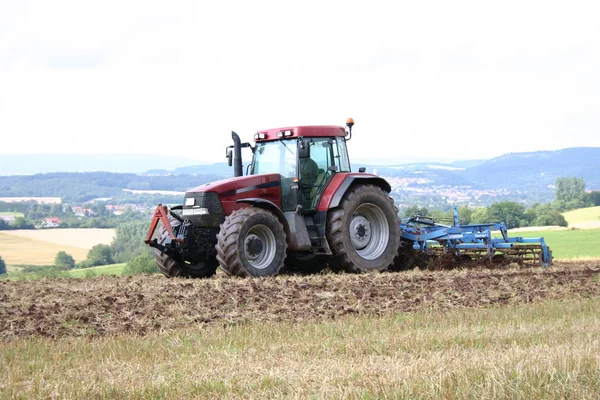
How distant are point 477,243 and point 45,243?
42.9 meters

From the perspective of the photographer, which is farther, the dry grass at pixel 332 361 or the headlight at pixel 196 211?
the headlight at pixel 196 211

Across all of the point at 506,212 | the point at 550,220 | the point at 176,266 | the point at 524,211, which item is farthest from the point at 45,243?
the point at 176,266

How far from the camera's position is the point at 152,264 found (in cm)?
1998

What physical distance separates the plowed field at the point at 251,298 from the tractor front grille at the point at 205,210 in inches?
52.2

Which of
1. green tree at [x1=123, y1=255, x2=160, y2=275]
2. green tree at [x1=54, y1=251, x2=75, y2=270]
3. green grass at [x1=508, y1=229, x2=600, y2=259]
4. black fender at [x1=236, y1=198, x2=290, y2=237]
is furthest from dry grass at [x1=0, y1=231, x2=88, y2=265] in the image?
black fender at [x1=236, y1=198, x2=290, y2=237]

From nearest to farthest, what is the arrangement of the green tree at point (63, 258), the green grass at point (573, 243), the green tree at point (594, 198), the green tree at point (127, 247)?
the green grass at point (573, 243)
the green tree at point (127, 247)
the green tree at point (63, 258)
the green tree at point (594, 198)

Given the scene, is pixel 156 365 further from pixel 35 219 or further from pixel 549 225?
pixel 35 219

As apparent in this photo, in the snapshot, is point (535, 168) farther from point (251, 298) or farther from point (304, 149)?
point (251, 298)

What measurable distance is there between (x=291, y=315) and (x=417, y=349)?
2725 mm

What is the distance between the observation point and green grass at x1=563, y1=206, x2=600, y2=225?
4943 cm

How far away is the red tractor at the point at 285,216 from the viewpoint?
41.4ft

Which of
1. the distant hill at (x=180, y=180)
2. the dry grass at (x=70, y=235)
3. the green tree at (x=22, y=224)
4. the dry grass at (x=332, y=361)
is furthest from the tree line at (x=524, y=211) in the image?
the green tree at (x=22, y=224)

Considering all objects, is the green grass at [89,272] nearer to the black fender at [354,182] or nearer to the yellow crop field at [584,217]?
the black fender at [354,182]

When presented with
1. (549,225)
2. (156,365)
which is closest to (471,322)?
(156,365)
